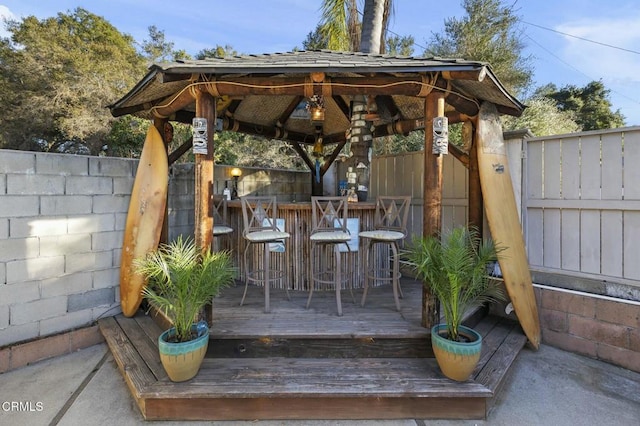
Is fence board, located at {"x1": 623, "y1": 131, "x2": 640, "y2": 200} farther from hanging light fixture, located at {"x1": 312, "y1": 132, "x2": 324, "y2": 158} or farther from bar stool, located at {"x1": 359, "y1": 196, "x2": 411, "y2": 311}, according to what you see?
hanging light fixture, located at {"x1": 312, "y1": 132, "x2": 324, "y2": 158}

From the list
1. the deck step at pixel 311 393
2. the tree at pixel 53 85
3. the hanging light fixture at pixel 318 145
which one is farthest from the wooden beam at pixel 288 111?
the tree at pixel 53 85

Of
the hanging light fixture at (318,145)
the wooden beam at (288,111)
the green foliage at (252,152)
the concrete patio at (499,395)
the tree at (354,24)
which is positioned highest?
A: the tree at (354,24)

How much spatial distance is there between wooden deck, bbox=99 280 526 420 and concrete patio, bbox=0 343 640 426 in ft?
0.35

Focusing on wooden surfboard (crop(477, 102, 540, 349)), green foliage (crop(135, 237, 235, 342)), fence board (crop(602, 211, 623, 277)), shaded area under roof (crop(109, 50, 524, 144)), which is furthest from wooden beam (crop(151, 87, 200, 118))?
fence board (crop(602, 211, 623, 277))

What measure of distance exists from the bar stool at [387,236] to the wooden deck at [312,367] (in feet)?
1.02

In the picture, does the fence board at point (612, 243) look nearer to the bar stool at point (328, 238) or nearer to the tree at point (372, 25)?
the bar stool at point (328, 238)

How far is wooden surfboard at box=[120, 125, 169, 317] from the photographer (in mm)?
3344

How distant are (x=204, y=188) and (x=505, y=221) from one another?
2964 mm

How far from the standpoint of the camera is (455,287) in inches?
90.4

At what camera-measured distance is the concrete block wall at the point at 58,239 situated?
2820 millimetres

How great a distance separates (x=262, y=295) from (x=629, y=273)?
3.68 meters

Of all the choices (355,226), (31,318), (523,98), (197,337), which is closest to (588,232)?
(355,226)

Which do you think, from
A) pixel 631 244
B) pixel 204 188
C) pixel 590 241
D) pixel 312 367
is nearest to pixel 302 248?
pixel 204 188

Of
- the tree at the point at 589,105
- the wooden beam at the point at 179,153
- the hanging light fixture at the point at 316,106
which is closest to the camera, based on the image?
the wooden beam at the point at 179,153
